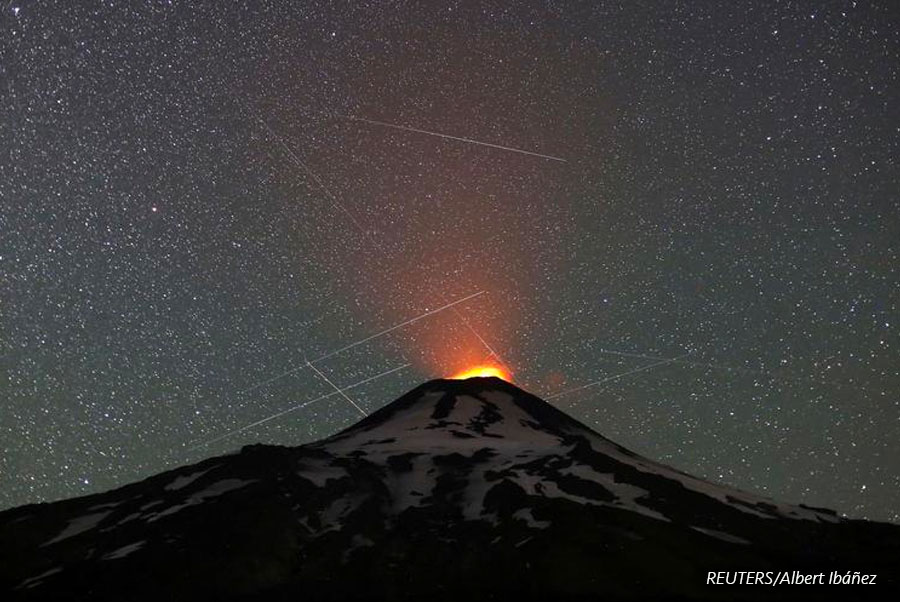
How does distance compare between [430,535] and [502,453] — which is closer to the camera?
[430,535]

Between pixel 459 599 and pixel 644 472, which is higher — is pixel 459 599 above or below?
below

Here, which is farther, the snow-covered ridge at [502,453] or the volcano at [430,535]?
the snow-covered ridge at [502,453]

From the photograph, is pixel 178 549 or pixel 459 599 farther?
pixel 178 549

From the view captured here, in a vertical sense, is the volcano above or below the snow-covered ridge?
below

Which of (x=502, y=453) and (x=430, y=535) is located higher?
(x=502, y=453)

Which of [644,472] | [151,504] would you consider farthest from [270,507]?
[644,472]

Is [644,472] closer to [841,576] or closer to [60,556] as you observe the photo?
[841,576]

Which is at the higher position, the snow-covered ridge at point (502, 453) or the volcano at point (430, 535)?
the snow-covered ridge at point (502, 453)

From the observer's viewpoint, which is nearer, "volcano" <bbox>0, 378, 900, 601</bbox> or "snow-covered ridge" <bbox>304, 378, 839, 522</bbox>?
"volcano" <bbox>0, 378, 900, 601</bbox>
